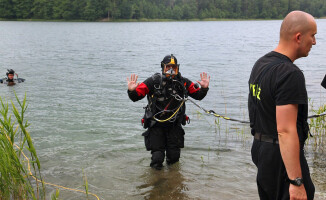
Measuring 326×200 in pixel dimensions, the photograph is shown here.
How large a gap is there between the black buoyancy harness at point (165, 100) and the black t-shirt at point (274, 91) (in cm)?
267

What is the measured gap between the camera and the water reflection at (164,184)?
5.31 m

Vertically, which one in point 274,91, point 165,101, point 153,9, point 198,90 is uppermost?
point 153,9

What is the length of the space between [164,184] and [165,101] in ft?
4.20

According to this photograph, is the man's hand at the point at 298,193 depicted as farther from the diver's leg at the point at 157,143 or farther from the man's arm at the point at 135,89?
the diver's leg at the point at 157,143

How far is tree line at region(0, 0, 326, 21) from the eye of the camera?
101 metres

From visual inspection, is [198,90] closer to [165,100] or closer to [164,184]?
[165,100]

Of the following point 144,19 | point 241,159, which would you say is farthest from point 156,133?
point 144,19

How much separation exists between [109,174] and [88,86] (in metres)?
10.5

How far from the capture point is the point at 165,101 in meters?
5.61

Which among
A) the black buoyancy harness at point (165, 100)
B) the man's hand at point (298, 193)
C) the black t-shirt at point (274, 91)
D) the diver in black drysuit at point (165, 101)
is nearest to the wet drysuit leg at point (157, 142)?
the diver in black drysuit at point (165, 101)

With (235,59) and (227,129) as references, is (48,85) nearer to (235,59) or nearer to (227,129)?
(227,129)

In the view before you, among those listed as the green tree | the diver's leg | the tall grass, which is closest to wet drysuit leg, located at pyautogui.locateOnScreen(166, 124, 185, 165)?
the diver's leg

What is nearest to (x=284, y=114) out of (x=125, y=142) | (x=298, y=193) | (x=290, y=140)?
(x=290, y=140)

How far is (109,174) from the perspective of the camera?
6.37 m
